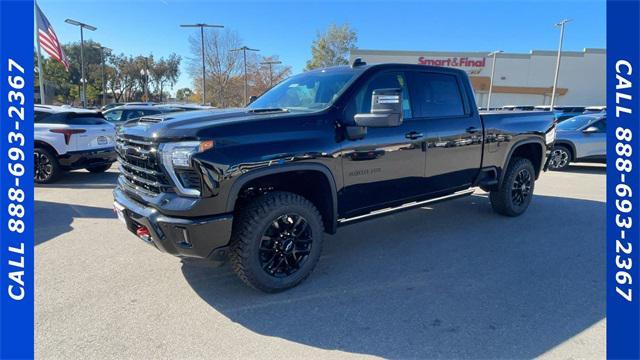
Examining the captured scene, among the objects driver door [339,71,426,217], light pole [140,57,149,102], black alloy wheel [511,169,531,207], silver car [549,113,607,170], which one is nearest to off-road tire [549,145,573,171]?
silver car [549,113,607,170]

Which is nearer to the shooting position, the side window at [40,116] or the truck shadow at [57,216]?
the truck shadow at [57,216]

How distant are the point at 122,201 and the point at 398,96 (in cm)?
252

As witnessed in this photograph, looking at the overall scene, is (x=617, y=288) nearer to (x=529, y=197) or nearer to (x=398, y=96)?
(x=398, y=96)

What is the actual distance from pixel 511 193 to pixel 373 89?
3.06 m

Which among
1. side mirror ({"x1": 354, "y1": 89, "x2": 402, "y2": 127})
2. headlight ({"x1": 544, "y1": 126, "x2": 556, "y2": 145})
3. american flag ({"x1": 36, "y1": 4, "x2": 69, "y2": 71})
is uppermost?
american flag ({"x1": 36, "y1": 4, "x2": 69, "y2": 71})

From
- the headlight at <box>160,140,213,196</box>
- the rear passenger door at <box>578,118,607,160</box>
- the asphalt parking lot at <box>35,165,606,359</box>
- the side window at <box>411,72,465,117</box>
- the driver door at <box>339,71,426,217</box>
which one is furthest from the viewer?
the rear passenger door at <box>578,118,607,160</box>

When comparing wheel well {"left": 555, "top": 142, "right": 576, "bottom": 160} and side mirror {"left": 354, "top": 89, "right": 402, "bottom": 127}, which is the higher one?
side mirror {"left": 354, "top": 89, "right": 402, "bottom": 127}

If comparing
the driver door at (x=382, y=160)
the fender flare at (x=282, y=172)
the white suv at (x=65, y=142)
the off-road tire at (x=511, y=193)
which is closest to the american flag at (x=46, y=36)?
the white suv at (x=65, y=142)

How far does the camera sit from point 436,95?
4.45 meters

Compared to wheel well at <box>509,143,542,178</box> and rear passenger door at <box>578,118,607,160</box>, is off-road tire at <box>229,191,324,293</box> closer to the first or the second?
wheel well at <box>509,143,542,178</box>

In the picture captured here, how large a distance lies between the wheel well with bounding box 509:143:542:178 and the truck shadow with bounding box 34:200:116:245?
6.08 metres

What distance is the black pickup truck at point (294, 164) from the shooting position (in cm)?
282

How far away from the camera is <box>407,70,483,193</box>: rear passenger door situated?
13.9 feet

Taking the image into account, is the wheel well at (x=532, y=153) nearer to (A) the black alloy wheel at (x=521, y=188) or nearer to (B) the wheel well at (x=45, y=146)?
(A) the black alloy wheel at (x=521, y=188)
